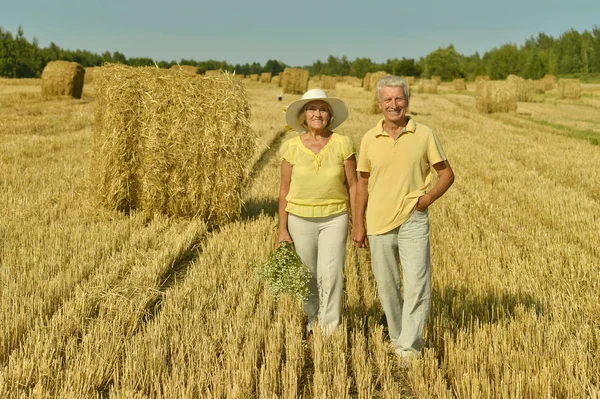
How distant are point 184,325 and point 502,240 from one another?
3.88 m

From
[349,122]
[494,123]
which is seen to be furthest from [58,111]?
[494,123]

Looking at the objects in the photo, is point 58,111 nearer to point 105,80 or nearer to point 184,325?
point 105,80

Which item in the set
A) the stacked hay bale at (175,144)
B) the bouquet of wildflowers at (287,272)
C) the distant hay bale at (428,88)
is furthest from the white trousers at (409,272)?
the distant hay bale at (428,88)

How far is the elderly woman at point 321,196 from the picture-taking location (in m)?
3.70

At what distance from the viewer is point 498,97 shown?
23.8m

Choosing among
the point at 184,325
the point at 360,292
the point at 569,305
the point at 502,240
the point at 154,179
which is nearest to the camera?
the point at 184,325

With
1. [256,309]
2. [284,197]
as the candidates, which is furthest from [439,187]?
[256,309]

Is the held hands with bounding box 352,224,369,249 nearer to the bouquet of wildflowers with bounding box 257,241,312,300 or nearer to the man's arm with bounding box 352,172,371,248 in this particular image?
the man's arm with bounding box 352,172,371,248

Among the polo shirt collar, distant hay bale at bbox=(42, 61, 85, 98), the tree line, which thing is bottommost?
the polo shirt collar

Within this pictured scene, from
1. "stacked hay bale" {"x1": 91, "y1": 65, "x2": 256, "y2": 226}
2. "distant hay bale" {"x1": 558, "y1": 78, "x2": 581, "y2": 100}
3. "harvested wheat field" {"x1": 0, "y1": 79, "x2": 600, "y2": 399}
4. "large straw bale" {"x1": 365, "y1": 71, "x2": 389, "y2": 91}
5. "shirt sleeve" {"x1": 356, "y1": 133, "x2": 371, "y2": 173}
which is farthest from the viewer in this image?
"distant hay bale" {"x1": 558, "y1": 78, "x2": 581, "y2": 100}

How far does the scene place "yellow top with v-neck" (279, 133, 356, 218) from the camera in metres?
3.69

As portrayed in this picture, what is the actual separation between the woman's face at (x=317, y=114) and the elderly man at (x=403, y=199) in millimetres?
382

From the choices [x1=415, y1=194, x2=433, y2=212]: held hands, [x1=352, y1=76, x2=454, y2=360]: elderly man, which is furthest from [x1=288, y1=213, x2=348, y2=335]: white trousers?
[x1=415, y1=194, x2=433, y2=212]: held hands

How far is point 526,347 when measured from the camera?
3426 millimetres
